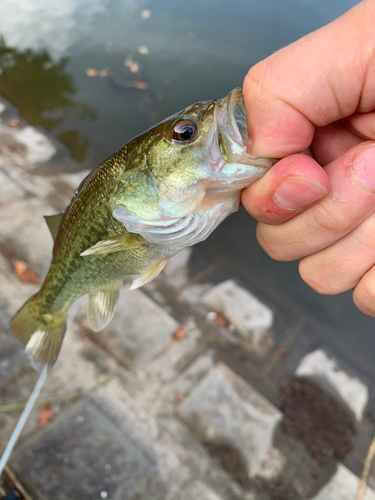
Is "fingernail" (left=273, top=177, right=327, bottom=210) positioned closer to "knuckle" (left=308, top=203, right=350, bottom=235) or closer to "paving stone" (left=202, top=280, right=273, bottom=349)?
"knuckle" (left=308, top=203, right=350, bottom=235)

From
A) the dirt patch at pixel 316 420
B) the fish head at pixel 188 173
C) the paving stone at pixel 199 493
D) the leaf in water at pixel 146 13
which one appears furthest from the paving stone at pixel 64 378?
the leaf in water at pixel 146 13

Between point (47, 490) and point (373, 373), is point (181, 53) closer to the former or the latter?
point (373, 373)

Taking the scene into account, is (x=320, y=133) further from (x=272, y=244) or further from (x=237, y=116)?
(x=272, y=244)

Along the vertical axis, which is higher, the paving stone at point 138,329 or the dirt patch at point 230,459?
the paving stone at point 138,329

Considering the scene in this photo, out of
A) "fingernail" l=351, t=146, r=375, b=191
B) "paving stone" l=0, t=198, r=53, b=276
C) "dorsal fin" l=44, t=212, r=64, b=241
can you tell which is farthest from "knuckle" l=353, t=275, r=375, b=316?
"paving stone" l=0, t=198, r=53, b=276

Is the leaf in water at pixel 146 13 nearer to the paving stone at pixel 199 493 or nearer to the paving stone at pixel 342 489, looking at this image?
the paving stone at pixel 199 493

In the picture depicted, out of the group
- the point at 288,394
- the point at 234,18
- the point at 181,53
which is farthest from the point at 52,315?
the point at 234,18
